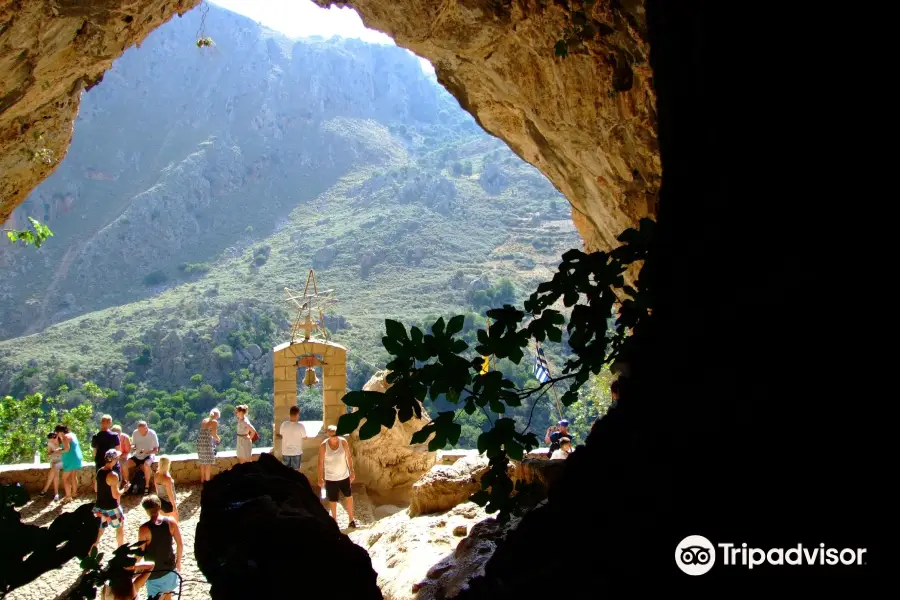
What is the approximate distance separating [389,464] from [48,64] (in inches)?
232

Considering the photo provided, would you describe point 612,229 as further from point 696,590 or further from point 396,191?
point 396,191

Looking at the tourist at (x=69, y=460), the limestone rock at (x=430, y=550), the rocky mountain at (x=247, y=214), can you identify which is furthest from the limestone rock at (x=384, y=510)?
the rocky mountain at (x=247, y=214)

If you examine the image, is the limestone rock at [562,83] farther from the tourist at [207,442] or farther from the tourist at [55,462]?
the tourist at [55,462]

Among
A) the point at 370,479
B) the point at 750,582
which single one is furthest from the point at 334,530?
the point at 370,479

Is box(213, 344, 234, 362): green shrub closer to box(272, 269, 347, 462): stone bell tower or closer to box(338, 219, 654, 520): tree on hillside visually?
box(272, 269, 347, 462): stone bell tower

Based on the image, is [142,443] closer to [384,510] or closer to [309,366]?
[309,366]

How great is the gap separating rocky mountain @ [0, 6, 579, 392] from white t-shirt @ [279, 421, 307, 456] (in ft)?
107

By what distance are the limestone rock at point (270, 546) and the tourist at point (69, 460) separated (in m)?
6.57

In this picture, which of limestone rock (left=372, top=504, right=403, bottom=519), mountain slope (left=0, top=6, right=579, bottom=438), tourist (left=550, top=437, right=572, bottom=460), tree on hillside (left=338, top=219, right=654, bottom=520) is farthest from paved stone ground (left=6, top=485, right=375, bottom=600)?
mountain slope (left=0, top=6, right=579, bottom=438)

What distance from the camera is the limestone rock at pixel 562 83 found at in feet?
19.1

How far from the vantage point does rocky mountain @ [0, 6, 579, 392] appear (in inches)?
1834

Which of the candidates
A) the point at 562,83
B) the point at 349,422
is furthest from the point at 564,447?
the point at 349,422

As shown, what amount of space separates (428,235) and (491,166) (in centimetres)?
1444

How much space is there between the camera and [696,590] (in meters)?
1.29
